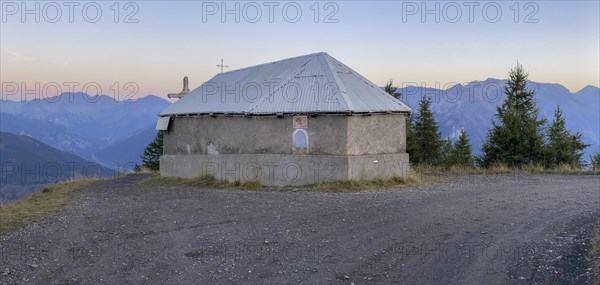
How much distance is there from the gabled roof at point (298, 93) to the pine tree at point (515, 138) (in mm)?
10092

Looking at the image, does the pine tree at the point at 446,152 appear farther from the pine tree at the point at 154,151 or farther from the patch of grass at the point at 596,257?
the patch of grass at the point at 596,257

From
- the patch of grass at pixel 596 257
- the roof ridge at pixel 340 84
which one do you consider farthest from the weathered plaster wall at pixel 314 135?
the patch of grass at pixel 596 257

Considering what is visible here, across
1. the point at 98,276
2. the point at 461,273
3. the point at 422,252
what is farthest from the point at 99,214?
the point at 461,273

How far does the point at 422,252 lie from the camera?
7.37 metres

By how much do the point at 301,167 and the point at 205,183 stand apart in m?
3.80

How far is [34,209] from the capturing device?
12.7m

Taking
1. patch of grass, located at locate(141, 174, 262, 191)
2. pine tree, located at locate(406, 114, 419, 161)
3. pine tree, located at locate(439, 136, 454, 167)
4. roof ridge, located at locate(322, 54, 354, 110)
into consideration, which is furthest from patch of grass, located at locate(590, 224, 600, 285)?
pine tree, located at locate(439, 136, 454, 167)

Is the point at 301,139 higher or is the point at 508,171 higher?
the point at 301,139

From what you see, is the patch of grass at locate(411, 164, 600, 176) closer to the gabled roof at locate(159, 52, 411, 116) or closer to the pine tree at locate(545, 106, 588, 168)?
the pine tree at locate(545, 106, 588, 168)

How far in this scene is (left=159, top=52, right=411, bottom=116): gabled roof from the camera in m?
16.2

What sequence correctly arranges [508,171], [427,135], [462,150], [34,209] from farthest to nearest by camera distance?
[462,150], [427,135], [508,171], [34,209]

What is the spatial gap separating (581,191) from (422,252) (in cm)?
923

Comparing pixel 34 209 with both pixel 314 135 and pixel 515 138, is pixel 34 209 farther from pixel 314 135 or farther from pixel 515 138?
pixel 515 138

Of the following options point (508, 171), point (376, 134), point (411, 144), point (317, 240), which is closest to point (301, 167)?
point (376, 134)
